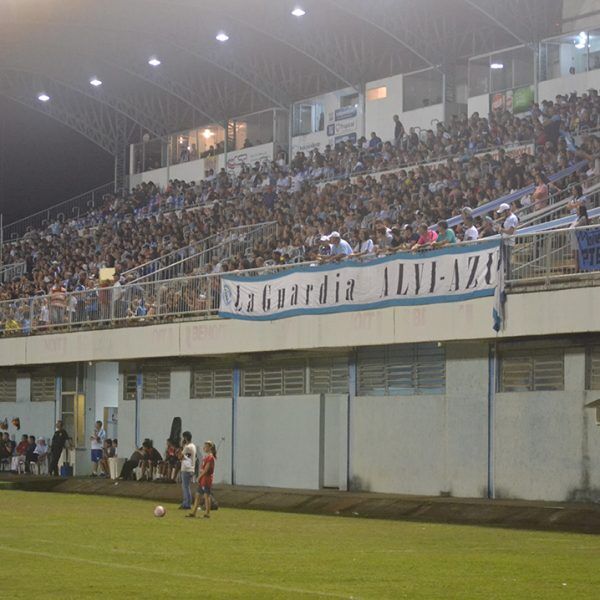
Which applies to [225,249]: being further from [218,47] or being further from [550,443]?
[550,443]

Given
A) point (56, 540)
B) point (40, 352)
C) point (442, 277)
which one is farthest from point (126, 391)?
point (56, 540)

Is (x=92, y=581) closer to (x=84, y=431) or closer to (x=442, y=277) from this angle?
(x=442, y=277)

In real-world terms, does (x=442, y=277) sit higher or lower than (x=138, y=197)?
lower

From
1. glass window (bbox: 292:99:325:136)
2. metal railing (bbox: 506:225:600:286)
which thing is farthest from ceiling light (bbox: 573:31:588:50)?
metal railing (bbox: 506:225:600:286)

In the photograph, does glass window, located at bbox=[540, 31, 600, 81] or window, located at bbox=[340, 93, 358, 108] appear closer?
glass window, located at bbox=[540, 31, 600, 81]

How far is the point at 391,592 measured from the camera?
14102 mm

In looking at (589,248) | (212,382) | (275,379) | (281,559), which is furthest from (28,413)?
(281,559)

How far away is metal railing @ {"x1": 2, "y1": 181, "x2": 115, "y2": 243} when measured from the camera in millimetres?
62594

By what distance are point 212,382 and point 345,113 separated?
18.9 meters

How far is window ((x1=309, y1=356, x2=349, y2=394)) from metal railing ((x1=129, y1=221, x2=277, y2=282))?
30.7ft

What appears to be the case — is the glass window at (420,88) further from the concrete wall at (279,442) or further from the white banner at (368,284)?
the white banner at (368,284)

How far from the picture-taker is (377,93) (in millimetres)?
50312

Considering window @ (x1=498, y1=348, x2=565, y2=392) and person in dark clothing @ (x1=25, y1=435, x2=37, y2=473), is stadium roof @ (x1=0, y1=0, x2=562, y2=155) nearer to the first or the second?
person in dark clothing @ (x1=25, y1=435, x2=37, y2=473)

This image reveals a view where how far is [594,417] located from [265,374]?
1060 centimetres
